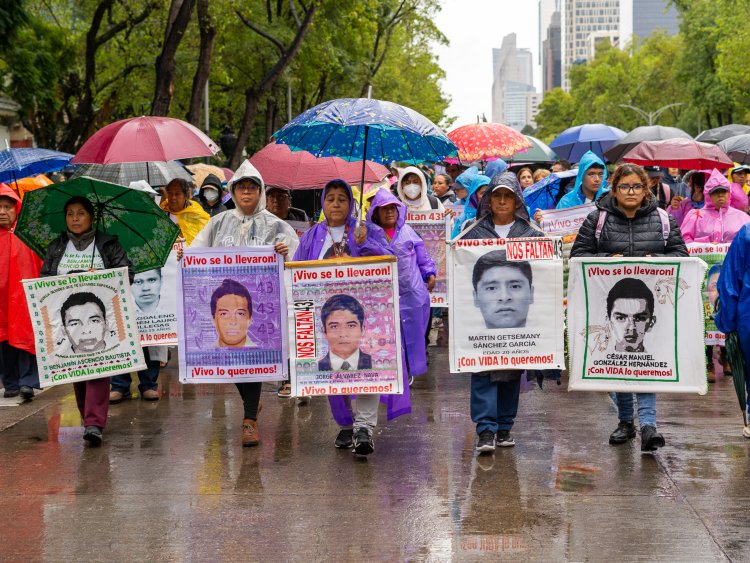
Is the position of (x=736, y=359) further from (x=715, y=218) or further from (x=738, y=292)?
(x=715, y=218)

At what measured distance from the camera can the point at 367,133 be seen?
26.8 ft

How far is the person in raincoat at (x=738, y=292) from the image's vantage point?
755cm

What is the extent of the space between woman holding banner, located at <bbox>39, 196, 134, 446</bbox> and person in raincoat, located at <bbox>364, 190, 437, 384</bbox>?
5.99 feet

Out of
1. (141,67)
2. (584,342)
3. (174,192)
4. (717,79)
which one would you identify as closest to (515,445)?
(584,342)

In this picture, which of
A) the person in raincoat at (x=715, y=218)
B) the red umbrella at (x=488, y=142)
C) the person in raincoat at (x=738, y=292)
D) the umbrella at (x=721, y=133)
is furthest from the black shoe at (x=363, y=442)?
the umbrella at (x=721, y=133)

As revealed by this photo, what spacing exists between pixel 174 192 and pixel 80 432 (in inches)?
109

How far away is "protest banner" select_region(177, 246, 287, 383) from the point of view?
8008mm

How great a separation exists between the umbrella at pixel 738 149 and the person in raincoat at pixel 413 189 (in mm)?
6427

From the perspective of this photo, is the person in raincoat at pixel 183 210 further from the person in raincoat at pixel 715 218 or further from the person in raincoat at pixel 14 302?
the person in raincoat at pixel 715 218

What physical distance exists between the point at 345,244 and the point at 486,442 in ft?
5.04

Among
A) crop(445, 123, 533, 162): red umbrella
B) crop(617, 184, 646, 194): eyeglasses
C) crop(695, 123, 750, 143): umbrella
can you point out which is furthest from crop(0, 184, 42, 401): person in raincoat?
crop(695, 123, 750, 143): umbrella

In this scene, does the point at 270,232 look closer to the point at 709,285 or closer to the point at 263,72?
the point at 709,285

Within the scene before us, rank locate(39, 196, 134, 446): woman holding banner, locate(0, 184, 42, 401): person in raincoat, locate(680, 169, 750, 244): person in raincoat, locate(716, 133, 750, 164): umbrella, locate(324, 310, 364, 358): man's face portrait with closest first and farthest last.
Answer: locate(324, 310, 364, 358): man's face portrait, locate(39, 196, 134, 446): woman holding banner, locate(0, 184, 42, 401): person in raincoat, locate(680, 169, 750, 244): person in raincoat, locate(716, 133, 750, 164): umbrella

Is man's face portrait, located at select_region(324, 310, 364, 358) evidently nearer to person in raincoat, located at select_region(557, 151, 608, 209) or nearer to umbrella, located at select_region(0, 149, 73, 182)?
person in raincoat, located at select_region(557, 151, 608, 209)
